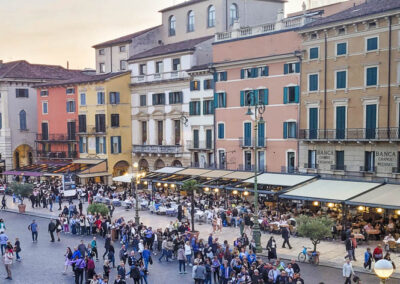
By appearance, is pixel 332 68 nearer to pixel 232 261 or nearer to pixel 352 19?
pixel 352 19

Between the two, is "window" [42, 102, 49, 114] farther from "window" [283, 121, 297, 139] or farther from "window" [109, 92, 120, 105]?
"window" [283, 121, 297, 139]

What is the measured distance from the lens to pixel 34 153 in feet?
208

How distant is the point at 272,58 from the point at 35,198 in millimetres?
22255

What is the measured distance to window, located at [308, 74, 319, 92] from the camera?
3562 cm

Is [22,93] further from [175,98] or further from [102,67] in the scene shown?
[175,98]

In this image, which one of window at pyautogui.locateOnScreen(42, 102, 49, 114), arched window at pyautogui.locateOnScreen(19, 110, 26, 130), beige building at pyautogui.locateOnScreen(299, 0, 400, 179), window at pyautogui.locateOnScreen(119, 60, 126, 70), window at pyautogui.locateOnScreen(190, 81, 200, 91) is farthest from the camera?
arched window at pyautogui.locateOnScreen(19, 110, 26, 130)

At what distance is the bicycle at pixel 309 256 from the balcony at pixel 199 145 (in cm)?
2135

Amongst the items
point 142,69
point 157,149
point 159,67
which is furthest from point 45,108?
point 157,149

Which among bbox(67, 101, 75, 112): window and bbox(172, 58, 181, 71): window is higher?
bbox(172, 58, 181, 71): window

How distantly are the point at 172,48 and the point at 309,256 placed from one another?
102 feet

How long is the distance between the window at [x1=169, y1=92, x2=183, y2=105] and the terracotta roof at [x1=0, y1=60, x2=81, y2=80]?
23.4 m

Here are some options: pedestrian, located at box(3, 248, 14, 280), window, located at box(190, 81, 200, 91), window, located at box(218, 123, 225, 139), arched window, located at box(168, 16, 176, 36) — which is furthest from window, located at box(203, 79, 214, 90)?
pedestrian, located at box(3, 248, 14, 280)

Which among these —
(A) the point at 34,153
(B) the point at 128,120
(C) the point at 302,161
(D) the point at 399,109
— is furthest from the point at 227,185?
(A) the point at 34,153

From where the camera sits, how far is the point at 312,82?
→ 35.8 metres
